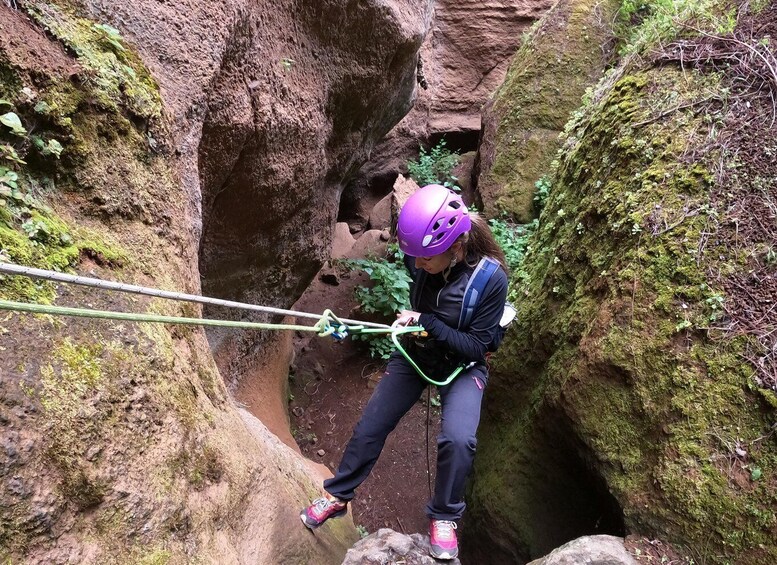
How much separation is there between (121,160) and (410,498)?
474cm

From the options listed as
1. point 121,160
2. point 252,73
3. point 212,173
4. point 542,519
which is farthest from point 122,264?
point 542,519

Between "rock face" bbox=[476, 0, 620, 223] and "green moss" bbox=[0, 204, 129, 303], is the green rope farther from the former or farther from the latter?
"rock face" bbox=[476, 0, 620, 223]

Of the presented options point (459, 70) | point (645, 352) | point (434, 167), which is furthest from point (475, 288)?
point (459, 70)

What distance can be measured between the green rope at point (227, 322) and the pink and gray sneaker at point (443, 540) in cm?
77

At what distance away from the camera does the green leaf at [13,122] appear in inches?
70.4

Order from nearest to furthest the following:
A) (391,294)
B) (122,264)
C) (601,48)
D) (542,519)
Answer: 1. (122,264)
2. (542,519)
3. (391,294)
4. (601,48)

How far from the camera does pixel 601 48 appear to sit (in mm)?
8750

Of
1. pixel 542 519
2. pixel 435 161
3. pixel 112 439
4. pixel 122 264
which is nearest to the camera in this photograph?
pixel 112 439

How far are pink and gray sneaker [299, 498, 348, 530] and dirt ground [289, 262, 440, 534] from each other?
269 centimetres

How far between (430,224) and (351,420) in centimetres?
451

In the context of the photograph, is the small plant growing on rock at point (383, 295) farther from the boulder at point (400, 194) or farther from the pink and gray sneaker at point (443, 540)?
the pink and gray sneaker at point (443, 540)

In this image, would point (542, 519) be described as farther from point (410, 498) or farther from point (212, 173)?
point (212, 173)

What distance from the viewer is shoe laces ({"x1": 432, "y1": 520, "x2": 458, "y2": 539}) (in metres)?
2.74

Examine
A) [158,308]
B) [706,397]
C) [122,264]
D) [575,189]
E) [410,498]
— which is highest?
[575,189]
